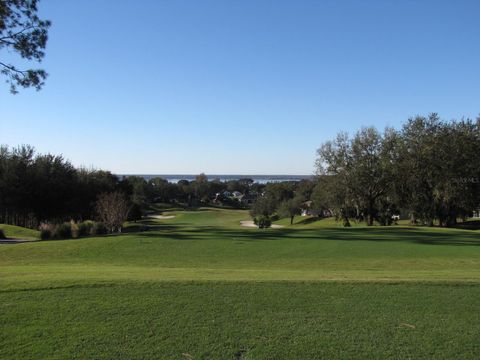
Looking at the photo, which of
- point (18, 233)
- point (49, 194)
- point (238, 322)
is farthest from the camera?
point (49, 194)

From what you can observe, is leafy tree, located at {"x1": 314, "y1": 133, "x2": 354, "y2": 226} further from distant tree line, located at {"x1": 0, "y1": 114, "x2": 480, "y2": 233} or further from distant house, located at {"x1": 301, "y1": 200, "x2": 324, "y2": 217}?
distant house, located at {"x1": 301, "y1": 200, "x2": 324, "y2": 217}

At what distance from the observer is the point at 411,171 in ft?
154

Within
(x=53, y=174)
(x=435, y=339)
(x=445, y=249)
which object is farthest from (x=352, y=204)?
(x=435, y=339)

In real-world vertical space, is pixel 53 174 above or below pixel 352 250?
above

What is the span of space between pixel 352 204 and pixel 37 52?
148 ft

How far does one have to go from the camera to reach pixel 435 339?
6.53m

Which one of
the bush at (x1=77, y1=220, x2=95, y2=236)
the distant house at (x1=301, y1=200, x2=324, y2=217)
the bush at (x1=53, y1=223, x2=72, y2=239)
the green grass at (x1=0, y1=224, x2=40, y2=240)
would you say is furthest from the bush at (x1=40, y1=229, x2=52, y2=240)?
the distant house at (x1=301, y1=200, x2=324, y2=217)

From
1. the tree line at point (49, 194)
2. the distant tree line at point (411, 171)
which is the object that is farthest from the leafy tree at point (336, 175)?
the tree line at point (49, 194)

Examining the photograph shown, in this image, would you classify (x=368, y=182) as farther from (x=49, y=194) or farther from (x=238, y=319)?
(x=238, y=319)

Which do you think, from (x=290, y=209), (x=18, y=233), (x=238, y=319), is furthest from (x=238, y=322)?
(x=290, y=209)

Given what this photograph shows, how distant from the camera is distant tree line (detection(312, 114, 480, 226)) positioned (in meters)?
45.8

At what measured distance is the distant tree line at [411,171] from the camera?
1802 inches

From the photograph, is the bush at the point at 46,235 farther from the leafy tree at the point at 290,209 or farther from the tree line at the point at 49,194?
the leafy tree at the point at 290,209

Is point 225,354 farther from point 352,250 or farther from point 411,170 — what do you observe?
point 411,170
